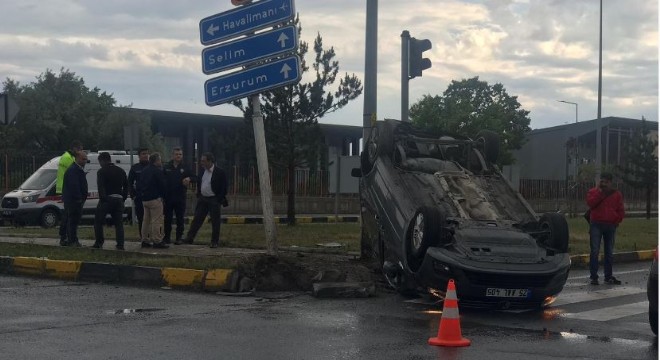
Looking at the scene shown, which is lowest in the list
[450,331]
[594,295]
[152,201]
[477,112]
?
[594,295]

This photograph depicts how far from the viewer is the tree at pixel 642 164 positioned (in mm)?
42875

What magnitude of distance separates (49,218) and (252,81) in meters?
14.8

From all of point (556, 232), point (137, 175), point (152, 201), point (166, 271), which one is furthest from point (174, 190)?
point (556, 232)

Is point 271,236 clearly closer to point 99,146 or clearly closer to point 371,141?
point 371,141

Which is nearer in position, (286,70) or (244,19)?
(286,70)

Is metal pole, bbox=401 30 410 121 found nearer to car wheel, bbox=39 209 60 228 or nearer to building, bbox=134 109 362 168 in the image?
car wheel, bbox=39 209 60 228

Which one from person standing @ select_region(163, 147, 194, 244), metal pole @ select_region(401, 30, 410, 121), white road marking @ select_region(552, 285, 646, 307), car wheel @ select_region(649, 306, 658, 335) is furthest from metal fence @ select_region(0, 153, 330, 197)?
car wheel @ select_region(649, 306, 658, 335)

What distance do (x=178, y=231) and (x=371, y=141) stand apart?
17.9ft

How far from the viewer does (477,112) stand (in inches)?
2982

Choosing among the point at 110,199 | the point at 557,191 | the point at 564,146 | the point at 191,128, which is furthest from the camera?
the point at 564,146

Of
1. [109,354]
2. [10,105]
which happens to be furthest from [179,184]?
[109,354]

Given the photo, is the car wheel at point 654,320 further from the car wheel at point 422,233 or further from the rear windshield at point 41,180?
the rear windshield at point 41,180

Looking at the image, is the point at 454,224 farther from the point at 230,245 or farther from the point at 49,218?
the point at 49,218

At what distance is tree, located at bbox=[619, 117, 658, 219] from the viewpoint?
1688 inches
